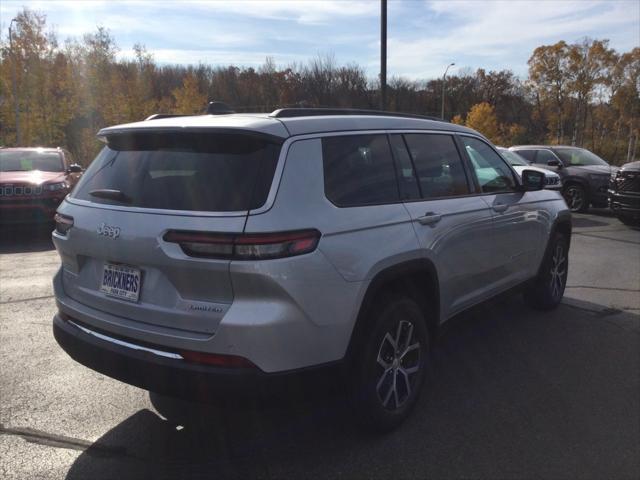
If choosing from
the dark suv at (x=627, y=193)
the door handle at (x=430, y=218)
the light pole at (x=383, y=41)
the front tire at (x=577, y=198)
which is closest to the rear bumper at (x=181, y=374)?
the door handle at (x=430, y=218)

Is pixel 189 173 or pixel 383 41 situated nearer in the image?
pixel 189 173

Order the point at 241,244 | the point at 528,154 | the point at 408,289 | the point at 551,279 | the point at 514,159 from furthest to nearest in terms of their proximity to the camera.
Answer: the point at 528,154 → the point at 514,159 → the point at 551,279 → the point at 408,289 → the point at 241,244

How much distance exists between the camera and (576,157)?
48.4ft

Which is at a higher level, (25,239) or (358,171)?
(358,171)

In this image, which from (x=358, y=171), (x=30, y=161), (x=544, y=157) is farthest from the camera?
(x=544, y=157)

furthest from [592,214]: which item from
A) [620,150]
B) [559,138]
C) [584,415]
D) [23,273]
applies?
[559,138]

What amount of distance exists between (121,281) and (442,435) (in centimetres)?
199

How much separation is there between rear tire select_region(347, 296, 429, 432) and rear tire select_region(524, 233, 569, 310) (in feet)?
7.74

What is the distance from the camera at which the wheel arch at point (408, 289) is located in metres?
2.80

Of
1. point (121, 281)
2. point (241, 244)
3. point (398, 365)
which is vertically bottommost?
point (398, 365)

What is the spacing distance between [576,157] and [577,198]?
129cm

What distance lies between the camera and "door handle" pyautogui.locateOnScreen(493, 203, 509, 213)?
13.7ft

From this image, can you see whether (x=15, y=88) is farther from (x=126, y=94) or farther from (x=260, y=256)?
(x=260, y=256)

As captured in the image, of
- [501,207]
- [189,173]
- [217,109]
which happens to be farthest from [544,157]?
[189,173]
